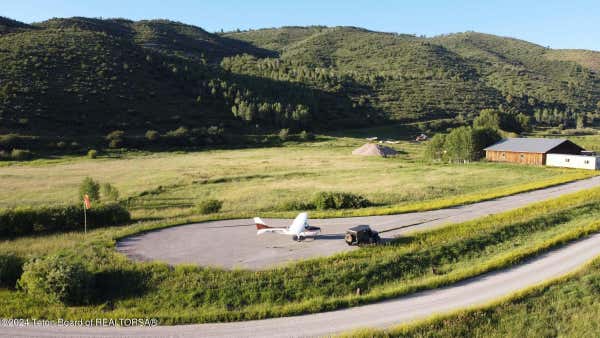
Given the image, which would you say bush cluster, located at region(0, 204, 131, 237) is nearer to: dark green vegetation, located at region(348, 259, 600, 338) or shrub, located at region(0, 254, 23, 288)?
shrub, located at region(0, 254, 23, 288)

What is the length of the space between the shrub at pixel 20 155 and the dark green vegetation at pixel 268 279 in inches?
2200

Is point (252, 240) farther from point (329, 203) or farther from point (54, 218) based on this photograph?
point (54, 218)

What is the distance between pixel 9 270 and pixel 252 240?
41.1ft

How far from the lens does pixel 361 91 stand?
570ft

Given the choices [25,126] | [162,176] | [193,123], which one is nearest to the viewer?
[162,176]

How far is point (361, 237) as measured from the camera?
23.4 m

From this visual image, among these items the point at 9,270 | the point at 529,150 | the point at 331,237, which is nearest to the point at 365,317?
the point at 331,237

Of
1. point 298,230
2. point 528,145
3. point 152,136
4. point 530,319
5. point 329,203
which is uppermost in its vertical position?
point 152,136

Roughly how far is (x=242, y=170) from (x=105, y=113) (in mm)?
55875

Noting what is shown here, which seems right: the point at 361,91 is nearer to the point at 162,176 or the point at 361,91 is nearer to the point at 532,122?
the point at 532,122

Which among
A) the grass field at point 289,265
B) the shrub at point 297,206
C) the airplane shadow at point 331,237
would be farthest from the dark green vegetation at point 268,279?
the shrub at point 297,206

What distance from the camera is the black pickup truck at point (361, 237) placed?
918 inches

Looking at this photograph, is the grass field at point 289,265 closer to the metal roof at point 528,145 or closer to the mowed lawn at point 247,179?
the mowed lawn at point 247,179

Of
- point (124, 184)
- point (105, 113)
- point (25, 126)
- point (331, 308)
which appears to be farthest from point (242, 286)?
point (105, 113)
